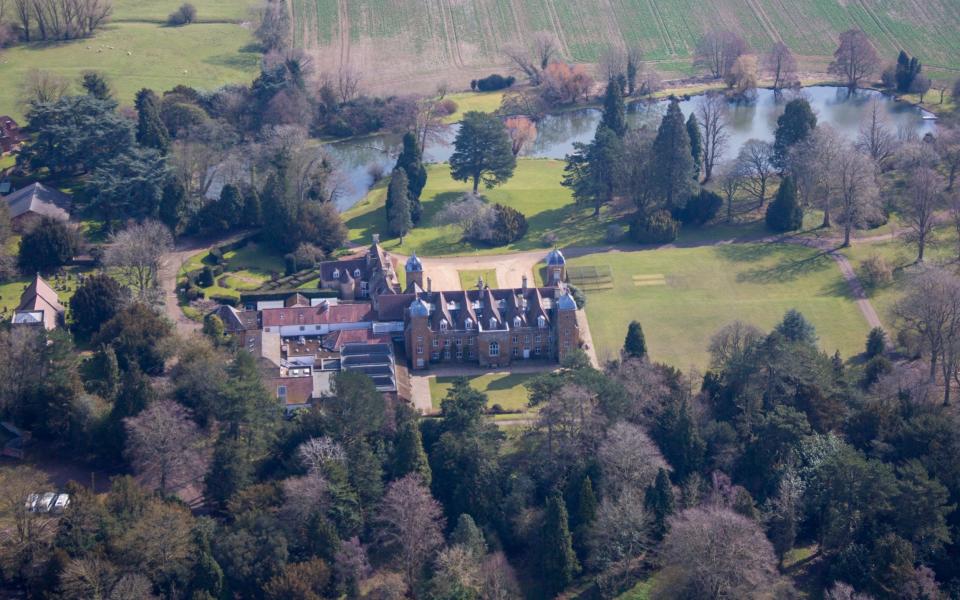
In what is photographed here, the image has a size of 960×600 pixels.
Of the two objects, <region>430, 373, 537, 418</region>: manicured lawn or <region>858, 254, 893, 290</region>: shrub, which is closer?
<region>430, 373, 537, 418</region>: manicured lawn

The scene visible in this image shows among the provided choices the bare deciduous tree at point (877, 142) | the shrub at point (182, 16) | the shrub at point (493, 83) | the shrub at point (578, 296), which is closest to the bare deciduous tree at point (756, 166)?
the bare deciduous tree at point (877, 142)

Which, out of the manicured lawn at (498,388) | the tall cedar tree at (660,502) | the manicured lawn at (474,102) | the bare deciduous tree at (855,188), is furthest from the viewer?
the manicured lawn at (474,102)

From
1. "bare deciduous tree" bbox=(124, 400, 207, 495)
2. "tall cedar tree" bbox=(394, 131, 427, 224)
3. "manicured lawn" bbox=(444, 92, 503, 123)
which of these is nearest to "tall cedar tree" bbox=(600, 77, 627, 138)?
"tall cedar tree" bbox=(394, 131, 427, 224)

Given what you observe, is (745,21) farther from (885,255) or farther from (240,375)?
(240,375)

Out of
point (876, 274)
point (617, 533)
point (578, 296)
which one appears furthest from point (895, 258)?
point (617, 533)

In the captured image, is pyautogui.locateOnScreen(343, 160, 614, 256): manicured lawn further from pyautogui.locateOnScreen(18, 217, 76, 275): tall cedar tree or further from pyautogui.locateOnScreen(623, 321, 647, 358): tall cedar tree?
pyautogui.locateOnScreen(18, 217, 76, 275): tall cedar tree

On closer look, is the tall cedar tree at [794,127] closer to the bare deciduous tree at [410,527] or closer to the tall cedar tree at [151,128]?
the tall cedar tree at [151,128]

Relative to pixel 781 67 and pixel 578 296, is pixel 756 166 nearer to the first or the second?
pixel 578 296

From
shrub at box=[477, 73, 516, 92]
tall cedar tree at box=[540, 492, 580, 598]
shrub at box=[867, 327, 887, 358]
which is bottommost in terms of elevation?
tall cedar tree at box=[540, 492, 580, 598]
